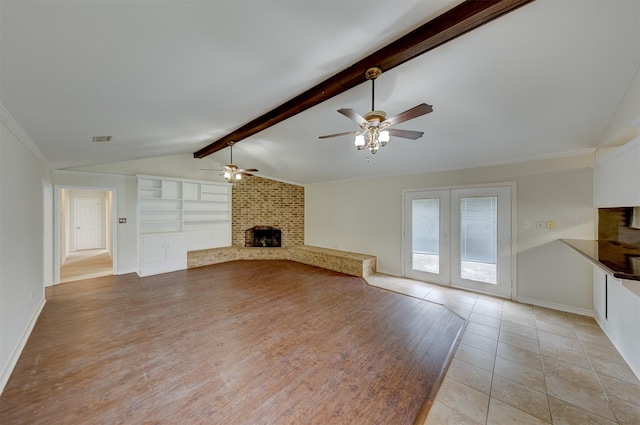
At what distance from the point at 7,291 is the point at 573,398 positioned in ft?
17.2

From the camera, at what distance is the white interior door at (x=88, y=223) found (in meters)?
8.48

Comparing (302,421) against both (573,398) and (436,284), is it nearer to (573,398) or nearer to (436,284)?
(573,398)

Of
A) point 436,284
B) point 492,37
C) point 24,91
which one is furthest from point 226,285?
point 492,37

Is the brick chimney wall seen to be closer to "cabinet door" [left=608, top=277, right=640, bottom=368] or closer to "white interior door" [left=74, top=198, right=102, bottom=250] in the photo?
"white interior door" [left=74, top=198, right=102, bottom=250]

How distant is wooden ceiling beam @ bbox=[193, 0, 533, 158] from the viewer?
1.49m

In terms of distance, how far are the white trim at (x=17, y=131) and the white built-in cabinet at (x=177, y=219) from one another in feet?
8.52

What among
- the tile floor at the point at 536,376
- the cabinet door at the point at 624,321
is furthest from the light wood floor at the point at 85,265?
the cabinet door at the point at 624,321

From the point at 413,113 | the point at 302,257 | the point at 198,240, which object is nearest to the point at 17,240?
the point at 198,240

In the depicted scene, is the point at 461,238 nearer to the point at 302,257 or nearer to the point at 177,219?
the point at 302,257

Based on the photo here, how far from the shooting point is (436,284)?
4773 mm

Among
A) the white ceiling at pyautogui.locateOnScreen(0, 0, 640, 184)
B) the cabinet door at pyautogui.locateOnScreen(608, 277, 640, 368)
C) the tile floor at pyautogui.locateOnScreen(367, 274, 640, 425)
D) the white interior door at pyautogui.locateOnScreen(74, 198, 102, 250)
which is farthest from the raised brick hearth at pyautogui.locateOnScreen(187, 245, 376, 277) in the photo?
the white interior door at pyautogui.locateOnScreen(74, 198, 102, 250)

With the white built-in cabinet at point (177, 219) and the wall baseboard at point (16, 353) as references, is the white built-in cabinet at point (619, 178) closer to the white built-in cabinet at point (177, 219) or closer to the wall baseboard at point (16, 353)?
the wall baseboard at point (16, 353)

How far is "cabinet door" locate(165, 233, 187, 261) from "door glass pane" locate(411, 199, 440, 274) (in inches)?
224

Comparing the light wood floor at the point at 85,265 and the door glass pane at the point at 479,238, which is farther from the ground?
the door glass pane at the point at 479,238
